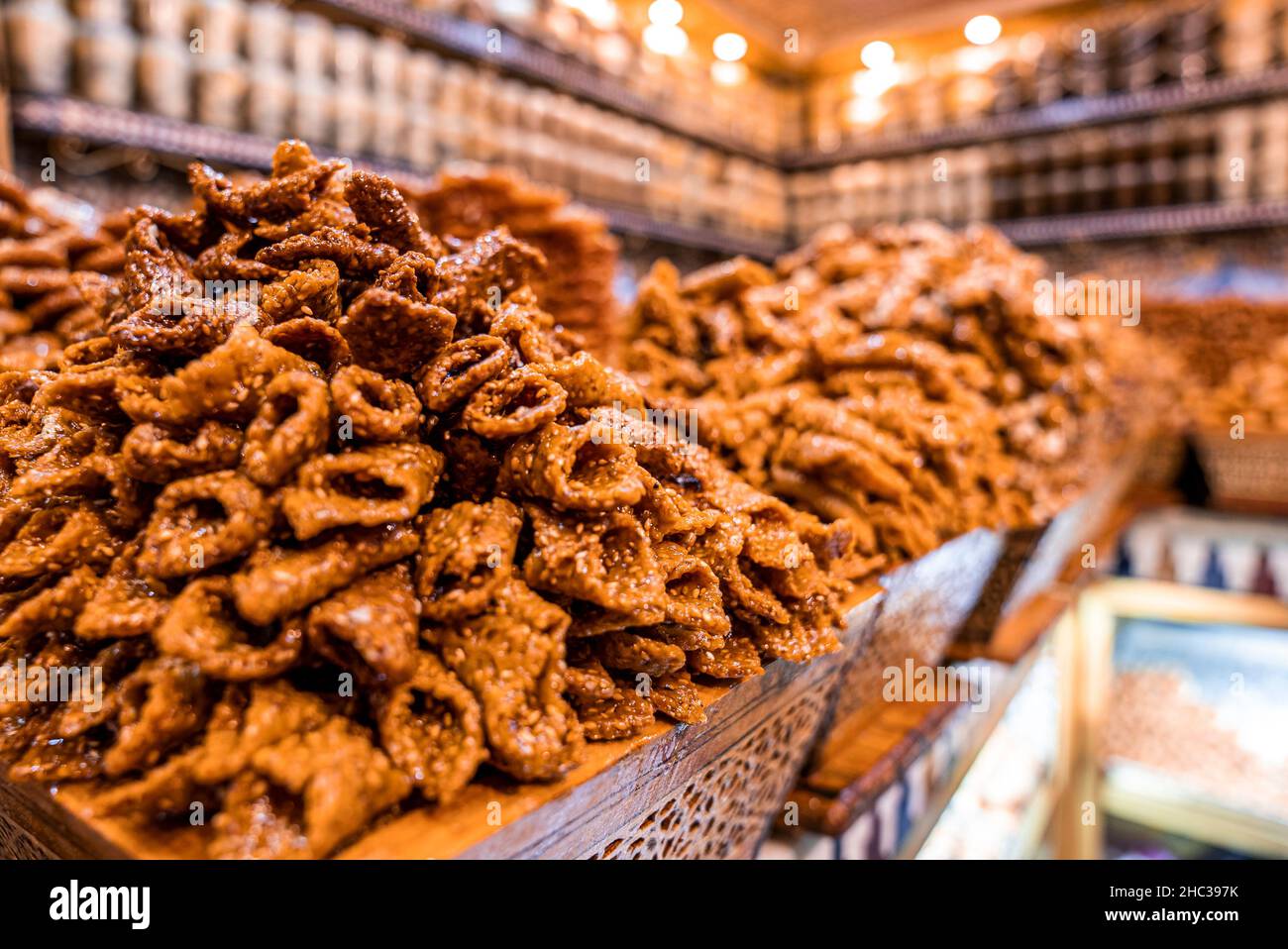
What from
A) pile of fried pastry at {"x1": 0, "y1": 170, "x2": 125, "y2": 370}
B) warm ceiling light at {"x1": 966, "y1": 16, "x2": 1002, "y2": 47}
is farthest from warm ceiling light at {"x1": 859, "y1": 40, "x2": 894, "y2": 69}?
pile of fried pastry at {"x1": 0, "y1": 170, "x2": 125, "y2": 370}

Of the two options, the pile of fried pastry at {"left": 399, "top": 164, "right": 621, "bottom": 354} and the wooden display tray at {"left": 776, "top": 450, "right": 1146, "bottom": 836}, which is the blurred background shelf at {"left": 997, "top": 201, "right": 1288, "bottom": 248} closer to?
the wooden display tray at {"left": 776, "top": 450, "right": 1146, "bottom": 836}

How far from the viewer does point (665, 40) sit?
459 centimetres

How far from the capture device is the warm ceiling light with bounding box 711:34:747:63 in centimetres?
504

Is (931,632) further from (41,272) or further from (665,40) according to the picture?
(665,40)

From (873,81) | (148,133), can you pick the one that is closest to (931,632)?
(148,133)

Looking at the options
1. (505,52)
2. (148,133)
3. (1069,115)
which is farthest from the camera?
(1069,115)

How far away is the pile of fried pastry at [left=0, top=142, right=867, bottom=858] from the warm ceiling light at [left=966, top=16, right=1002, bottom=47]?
17.4 feet

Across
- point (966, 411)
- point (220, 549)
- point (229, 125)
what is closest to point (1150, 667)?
point (966, 411)

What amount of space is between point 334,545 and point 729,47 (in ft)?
17.5

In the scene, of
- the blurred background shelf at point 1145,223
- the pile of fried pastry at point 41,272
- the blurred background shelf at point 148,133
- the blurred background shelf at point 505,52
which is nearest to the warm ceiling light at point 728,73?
the blurred background shelf at point 505,52

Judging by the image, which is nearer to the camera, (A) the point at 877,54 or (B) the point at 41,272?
(B) the point at 41,272

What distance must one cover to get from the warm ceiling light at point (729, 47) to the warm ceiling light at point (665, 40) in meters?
0.41

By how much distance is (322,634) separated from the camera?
497 mm
